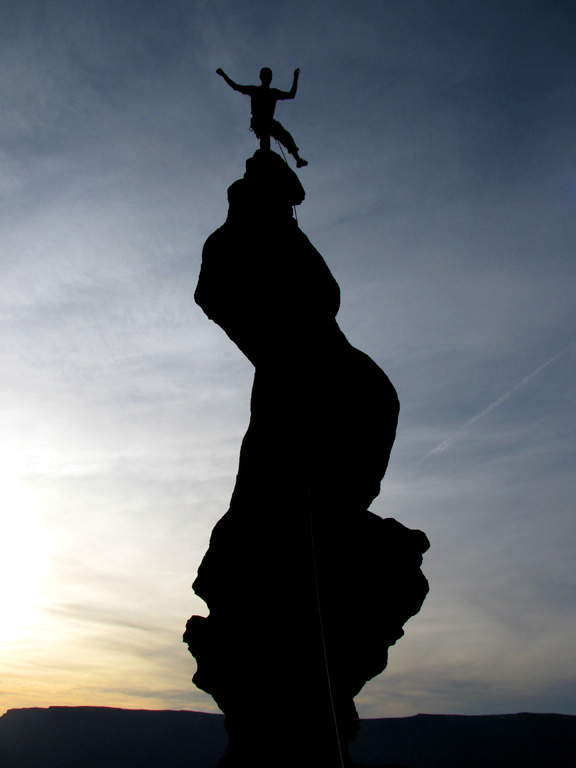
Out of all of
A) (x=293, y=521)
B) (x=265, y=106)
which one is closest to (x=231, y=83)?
(x=265, y=106)

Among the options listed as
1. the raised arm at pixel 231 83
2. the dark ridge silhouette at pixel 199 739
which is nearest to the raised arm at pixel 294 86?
the raised arm at pixel 231 83

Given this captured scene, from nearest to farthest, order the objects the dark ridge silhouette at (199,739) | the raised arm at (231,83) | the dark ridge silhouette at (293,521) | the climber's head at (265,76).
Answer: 1. the dark ridge silhouette at (293,521)
2. the raised arm at (231,83)
3. the climber's head at (265,76)
4. the dark ridge silhouette at (199,739)

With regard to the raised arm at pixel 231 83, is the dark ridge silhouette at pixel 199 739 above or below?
below

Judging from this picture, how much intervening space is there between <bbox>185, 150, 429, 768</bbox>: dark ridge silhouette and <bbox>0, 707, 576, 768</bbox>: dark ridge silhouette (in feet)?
315

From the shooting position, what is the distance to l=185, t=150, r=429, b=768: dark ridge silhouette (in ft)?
32.6

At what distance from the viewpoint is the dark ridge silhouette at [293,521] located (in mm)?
9938

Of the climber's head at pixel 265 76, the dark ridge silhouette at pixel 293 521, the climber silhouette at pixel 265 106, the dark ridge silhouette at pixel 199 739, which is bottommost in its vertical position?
the dark ridge silhouette at pixel 199 739

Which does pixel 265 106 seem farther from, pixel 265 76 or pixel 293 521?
pixel 293 521

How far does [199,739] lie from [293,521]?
424 feet

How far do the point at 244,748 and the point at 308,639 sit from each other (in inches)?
83.5

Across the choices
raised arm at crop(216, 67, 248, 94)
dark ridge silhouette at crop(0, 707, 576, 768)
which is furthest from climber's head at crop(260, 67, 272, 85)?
dark ridge silhouette at crop(0, 707, 576, 768)

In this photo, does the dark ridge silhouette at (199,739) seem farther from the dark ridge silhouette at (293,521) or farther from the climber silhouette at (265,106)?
the climber silhouette at (265,106)

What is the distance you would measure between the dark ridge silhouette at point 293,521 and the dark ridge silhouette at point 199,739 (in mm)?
95860

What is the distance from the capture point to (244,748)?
987cm
